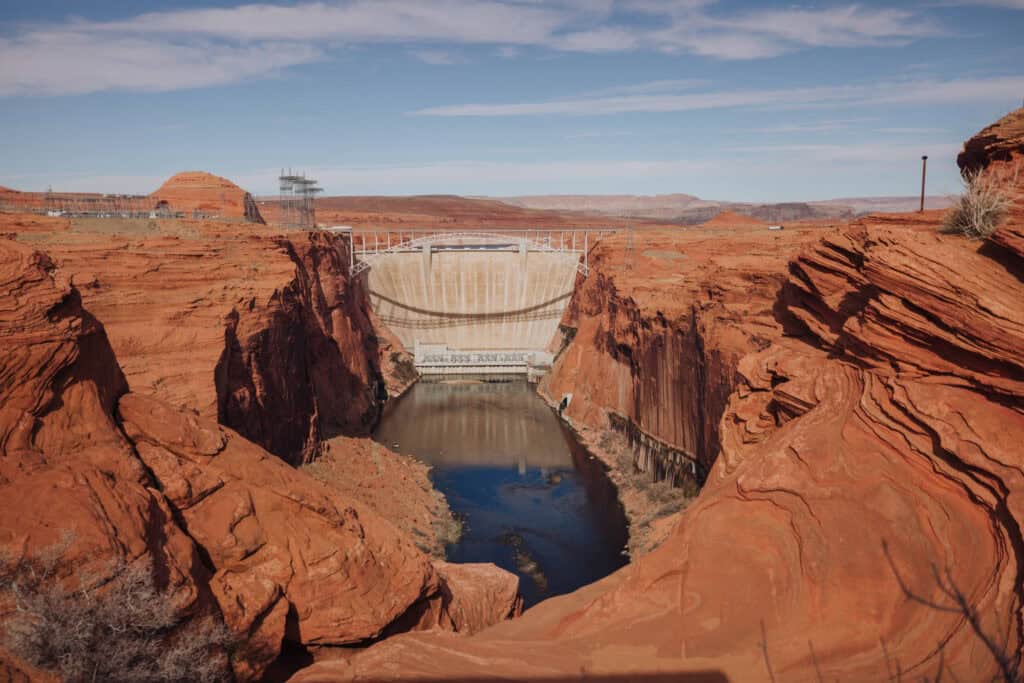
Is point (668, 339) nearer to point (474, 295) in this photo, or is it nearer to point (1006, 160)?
point (1006, 160)

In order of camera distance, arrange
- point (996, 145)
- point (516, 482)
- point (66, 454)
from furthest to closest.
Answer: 1. point (516, 482)
2. point (996, 145)
3. point (66, 454)

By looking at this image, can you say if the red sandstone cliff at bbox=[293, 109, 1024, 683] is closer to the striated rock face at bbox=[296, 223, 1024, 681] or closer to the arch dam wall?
the striated rock face at bbox=[296, 223, 1024, 681]

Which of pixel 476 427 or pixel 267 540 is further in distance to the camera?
pixel 476 427

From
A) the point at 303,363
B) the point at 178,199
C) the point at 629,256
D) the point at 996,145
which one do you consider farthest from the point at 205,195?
the point at 996,145

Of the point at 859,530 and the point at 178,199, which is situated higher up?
the point at 178,199

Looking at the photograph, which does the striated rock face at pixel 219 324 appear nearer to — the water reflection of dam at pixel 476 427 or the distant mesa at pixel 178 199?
the water reflection of dam at pixel 476 427

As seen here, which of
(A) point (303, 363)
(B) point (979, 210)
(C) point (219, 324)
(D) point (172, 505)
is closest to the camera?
(D) point (172, 505)

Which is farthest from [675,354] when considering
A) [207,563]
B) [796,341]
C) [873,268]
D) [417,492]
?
[207,563]
